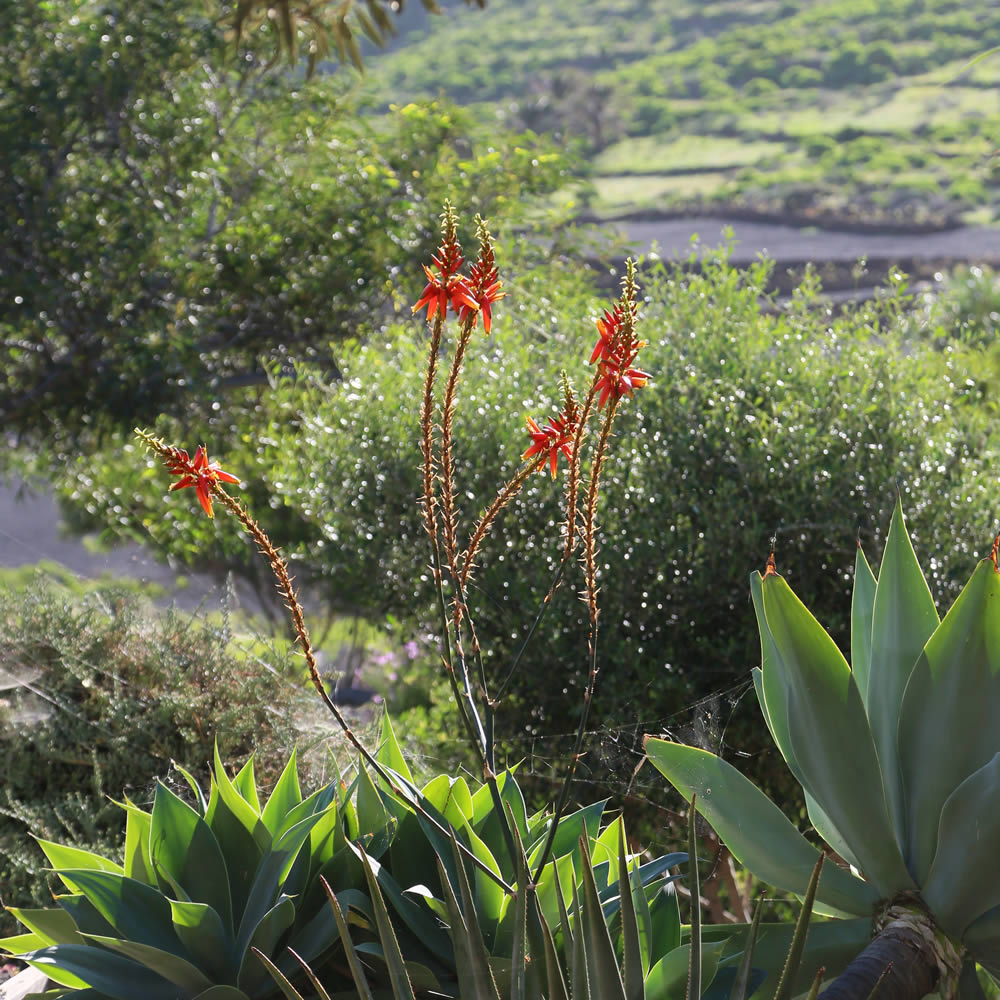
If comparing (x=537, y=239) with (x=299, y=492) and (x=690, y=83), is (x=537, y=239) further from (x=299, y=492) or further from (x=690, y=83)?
(x=690, y=83)

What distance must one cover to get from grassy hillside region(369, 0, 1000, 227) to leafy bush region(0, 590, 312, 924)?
114ft

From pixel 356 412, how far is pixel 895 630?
2.62 meters

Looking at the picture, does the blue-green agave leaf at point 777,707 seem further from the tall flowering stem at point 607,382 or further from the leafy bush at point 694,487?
the leafy bush at point 694,487

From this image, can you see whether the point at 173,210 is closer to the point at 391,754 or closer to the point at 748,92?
the point at 391,754

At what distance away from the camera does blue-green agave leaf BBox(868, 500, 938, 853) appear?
5.30 ft

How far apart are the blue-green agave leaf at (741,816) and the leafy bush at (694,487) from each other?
1228 mm

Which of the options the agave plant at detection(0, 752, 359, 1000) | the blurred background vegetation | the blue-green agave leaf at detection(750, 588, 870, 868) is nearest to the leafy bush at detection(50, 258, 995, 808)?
the blurred background vegetation

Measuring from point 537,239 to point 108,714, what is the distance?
6.46m

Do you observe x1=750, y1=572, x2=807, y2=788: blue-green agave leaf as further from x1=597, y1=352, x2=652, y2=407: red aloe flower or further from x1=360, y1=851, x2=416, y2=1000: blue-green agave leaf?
x1=360, y1=851, x2=416, y2=1000: blue-green agave leaf

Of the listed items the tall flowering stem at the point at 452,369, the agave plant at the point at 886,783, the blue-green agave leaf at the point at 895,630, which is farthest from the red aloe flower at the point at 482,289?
the blue-green agave leaf at the point at 895,630

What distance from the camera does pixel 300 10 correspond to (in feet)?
18.8

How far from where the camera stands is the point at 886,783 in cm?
155

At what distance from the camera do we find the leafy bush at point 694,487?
10.1 ft

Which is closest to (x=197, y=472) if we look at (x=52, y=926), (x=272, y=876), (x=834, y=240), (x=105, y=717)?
(x=272, y=876)
